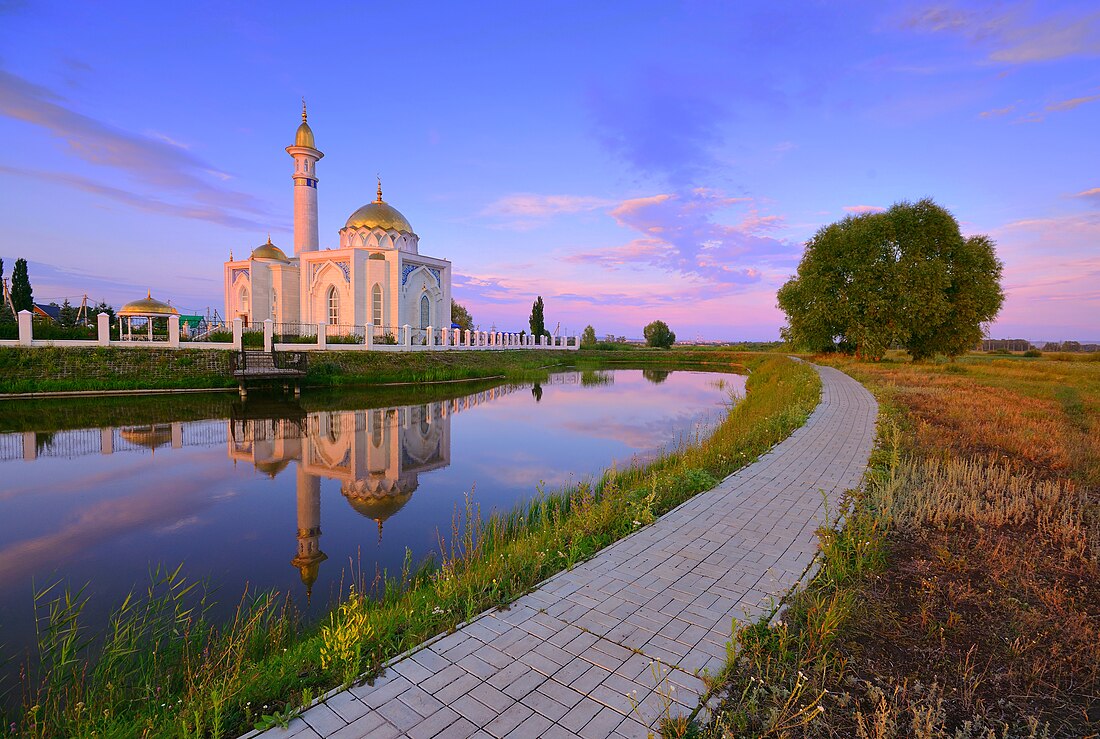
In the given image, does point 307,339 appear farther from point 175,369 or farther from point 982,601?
point 982,601

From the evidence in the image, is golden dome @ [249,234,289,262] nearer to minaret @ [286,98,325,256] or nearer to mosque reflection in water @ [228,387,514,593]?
minaret @ [286,98,325,256]

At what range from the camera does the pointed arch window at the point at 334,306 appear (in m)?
29.1

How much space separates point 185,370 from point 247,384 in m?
2.24

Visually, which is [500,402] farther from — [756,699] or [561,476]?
[756,699]

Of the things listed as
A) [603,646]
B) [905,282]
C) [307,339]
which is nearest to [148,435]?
[603,646]

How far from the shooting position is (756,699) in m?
2.36

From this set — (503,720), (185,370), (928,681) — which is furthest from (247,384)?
(928,681)

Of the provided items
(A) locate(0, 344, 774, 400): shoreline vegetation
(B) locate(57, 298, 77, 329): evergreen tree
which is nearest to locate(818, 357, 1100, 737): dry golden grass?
(A) locate(0, 344, 774, 400): shoreline vegetation

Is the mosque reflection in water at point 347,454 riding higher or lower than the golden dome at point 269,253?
lower

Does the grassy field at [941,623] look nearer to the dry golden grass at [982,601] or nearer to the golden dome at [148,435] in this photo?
the dry golden grass at [982,601]

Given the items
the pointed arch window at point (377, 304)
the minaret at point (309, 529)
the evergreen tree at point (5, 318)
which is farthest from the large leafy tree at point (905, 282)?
the evergreen tree at point (5, 318)

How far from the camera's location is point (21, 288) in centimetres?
3105

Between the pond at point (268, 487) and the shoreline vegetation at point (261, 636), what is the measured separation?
270mm

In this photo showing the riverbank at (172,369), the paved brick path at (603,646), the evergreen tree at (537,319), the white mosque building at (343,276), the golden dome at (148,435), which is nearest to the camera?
the paved brick path at (603,646)
